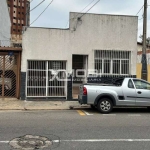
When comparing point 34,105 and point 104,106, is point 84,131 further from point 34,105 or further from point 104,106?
point 34,105

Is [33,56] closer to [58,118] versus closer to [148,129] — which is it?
[58,118]

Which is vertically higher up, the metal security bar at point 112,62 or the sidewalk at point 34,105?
the metal security bar at point 112,62

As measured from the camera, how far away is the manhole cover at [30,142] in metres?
5.52

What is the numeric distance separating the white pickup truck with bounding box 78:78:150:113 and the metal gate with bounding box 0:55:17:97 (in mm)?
5051

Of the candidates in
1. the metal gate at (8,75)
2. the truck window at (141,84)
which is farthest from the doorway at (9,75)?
the truck window at (141,84)

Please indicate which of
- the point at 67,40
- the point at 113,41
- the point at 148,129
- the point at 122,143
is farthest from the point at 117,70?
the point at 122,143

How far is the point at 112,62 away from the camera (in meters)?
14.4

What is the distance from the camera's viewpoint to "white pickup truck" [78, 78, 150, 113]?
33.3ft

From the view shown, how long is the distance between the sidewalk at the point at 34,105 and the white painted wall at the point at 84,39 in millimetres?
1844

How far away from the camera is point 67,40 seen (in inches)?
542

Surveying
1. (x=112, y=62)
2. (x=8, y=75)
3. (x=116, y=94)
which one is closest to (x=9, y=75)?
(x=8, y=75)

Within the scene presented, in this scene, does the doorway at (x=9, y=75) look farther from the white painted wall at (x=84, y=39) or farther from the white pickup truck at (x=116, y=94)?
the white pickup truck at (x=116, y=94)

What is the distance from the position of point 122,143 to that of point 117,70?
8.97m

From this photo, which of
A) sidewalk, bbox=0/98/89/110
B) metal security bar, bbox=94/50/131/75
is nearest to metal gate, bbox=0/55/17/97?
sidewalk, bbox=0/98/89/110
